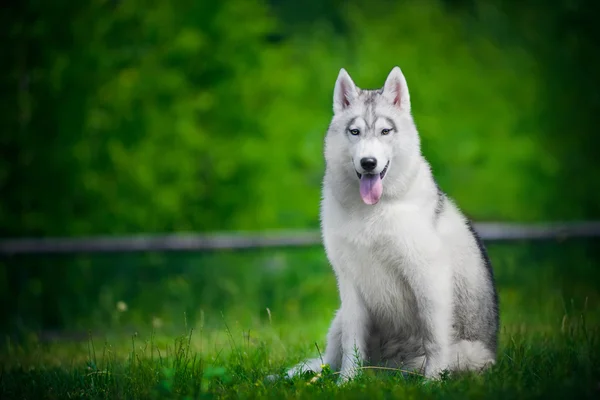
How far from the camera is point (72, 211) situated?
9.73 meters

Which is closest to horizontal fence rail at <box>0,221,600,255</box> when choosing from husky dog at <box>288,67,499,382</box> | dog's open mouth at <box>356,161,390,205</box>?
husky dog at <box>288,67,499,382</box>

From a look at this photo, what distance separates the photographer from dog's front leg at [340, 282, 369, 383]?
14.4 feet

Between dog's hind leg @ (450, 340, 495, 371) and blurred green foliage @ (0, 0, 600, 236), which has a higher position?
blurred green foliage @ (0, 0, 600, 236)

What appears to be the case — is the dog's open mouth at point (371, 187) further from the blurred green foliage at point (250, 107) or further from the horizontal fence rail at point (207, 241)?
the blurred green foliage at point (250, 107)

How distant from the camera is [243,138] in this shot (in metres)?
10.7

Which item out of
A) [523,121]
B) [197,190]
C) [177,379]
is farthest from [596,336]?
[523,121]

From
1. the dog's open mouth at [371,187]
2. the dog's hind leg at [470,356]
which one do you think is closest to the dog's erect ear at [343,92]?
the dog's open mouth at [371,187]

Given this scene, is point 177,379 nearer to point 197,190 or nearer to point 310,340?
point 310,340

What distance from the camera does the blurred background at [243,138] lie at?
880 cm

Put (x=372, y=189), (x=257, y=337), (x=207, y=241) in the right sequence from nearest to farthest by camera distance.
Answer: (x=372, y=189), (x=257, y=337), (x=207, y=241)

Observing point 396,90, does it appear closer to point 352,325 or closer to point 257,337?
point 352,325

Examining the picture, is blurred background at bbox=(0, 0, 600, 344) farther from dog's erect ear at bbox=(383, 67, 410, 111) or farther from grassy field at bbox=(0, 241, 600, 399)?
dog's erect ear at bbox=(383, 67, 410, 111)

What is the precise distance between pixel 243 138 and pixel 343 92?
643 centimetres

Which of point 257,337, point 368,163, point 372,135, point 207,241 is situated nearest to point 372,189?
point 368,163
